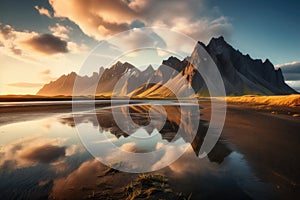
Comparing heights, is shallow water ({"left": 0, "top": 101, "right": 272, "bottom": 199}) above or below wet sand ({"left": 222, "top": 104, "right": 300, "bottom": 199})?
above

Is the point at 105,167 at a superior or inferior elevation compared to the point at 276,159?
superior

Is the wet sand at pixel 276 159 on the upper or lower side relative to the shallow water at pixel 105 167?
lower

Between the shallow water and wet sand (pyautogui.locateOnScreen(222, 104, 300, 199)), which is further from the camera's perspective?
wet sand (pyautogui.locateOnScreen(222, 104, 300, 199))

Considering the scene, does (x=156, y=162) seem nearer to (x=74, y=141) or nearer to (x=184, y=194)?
(x=184, y=194)

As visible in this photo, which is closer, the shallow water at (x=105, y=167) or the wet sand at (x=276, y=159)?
the shallow water at (x=105, y=167)

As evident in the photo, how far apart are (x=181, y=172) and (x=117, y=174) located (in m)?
3.25

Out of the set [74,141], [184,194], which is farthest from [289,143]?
[74,141]

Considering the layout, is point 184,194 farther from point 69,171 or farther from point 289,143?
point 289,143

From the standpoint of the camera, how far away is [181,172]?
8.73 meters

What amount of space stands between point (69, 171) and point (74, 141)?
6367 millimetres

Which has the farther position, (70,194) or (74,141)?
(74,141)

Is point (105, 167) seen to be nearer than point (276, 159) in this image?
Yes

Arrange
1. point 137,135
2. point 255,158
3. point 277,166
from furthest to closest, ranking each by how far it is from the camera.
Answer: point 137,135 < point 255,158 < point 277,166

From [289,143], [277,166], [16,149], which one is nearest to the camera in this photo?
[277,166]
